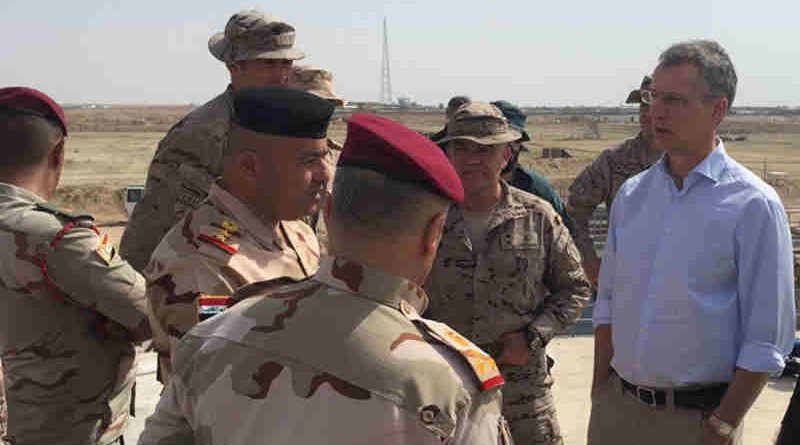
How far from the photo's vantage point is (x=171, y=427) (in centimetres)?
172

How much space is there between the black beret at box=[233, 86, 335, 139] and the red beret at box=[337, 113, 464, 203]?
0.70 m

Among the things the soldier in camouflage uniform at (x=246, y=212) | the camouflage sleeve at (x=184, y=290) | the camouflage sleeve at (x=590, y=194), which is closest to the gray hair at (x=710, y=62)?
the soldier in camouflage uniform at (x=246, y=212)

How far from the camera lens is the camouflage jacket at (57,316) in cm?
274

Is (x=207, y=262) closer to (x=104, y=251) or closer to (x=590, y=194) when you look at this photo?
(x=104, y=251)

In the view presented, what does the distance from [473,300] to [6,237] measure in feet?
5.89


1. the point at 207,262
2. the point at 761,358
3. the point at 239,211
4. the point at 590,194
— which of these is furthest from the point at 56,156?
the point at 590,194

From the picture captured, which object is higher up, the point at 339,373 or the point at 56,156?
the point at 56,156

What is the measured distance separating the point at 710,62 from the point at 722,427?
1.23 metres

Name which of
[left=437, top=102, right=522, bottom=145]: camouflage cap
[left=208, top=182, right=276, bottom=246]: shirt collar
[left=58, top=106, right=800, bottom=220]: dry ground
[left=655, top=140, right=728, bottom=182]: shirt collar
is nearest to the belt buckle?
[left=655, top=140, right=728, bottom=182]: shirt collar

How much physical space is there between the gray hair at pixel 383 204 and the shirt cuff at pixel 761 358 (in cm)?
162

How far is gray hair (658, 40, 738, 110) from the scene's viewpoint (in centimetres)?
289

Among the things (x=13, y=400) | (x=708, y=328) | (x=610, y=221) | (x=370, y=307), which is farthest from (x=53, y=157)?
(x=708, y=328)

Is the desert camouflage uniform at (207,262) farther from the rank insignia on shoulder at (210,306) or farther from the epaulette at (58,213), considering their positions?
the epaulette at (58,213)

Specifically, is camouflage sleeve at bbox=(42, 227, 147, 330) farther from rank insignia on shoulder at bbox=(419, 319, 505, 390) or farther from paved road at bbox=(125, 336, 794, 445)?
paved road at bbox=(125, 336, 794, 445)
